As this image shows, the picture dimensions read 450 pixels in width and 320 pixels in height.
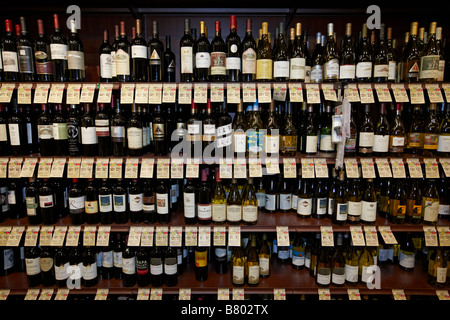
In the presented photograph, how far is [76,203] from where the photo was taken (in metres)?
2.18

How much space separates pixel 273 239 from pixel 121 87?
1857 mm

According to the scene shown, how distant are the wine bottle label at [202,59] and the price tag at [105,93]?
2.14 ft

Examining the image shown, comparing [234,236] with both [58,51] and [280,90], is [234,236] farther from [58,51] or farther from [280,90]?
[58,51]

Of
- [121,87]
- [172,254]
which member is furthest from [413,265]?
[121,87]

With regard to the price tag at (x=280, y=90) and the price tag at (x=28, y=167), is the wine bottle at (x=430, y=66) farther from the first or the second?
the price tag at (x=28, y=167)

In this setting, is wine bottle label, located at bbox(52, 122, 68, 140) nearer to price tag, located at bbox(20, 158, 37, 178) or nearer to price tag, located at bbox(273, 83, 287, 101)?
price tag, located at bbox(20, 158, 37, 178)

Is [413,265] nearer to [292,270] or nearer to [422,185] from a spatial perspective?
[422,185]

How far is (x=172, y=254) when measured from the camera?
2.24 m

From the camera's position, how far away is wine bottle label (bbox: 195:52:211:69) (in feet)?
6.91

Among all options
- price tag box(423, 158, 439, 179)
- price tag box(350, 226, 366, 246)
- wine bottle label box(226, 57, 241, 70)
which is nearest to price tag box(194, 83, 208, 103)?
wine bottle label box(226, 57, 241, 70)

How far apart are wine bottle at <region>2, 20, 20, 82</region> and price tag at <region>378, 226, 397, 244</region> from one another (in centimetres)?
298

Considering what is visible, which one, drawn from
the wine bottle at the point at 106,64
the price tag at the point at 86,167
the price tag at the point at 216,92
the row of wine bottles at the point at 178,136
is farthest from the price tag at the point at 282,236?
the wine bottle at the point at 106,64

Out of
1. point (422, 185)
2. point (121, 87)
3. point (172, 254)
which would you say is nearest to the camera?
point (121, 87)

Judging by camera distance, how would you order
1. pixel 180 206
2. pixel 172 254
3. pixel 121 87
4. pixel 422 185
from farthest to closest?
pixel 180 206 < pixel 422 185 < pixel 172 254 < pixel 121 87
